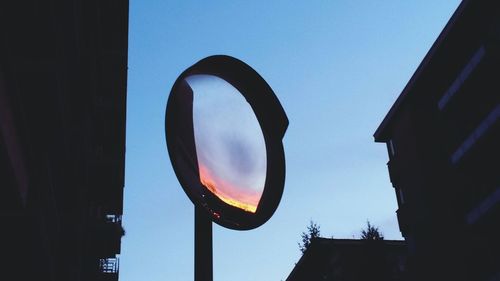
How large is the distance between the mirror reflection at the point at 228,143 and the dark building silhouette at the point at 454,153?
23.7 m

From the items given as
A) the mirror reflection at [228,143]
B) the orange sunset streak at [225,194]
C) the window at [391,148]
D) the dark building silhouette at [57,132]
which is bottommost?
the orange sunset streak at [225,194]

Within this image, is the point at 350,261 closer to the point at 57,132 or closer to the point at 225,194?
the point at 57,132

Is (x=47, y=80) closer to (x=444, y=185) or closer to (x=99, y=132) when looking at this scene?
(x=99, y=132)

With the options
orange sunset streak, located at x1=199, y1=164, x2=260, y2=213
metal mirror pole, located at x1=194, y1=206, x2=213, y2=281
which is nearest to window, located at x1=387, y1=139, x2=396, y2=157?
orange sunset streak, located at x1=199, y1=164, x2=260, y2=213

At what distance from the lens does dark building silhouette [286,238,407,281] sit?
31531 mm

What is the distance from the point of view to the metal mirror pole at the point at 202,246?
5.23 ft

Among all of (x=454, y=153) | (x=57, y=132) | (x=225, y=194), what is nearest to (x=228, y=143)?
(x=225, y=194)

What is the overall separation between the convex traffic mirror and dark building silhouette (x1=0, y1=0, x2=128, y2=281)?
4764 mm

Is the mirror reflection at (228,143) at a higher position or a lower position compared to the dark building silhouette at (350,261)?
lower

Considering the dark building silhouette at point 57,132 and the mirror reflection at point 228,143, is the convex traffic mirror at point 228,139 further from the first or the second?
the dark building silhouette at point 57,132

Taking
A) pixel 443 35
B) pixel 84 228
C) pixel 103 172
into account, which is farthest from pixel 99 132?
pixel 443 35

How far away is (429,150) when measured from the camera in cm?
3005

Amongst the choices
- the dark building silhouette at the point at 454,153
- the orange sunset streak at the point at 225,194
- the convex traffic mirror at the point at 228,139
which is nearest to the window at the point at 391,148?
the dark building silhouette at the point at 454,153

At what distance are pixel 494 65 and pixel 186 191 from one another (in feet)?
84.3
